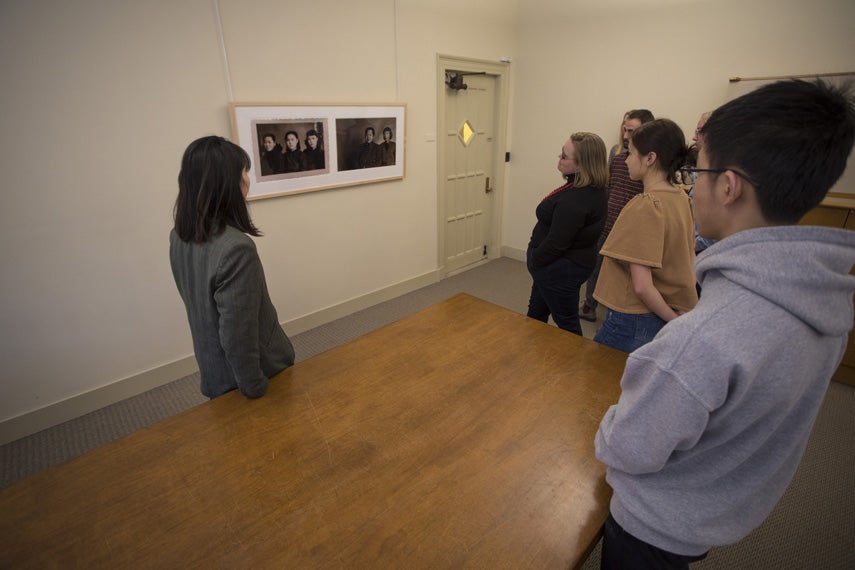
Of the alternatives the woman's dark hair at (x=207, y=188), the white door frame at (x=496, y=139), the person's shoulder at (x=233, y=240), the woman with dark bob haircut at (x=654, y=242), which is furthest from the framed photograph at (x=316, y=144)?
the woman with dark bob haircut at (x=654, y=242)

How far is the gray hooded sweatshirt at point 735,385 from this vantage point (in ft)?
2.02

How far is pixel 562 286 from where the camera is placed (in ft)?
7.25

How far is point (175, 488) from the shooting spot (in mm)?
954

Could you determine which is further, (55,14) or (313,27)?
(313,27)

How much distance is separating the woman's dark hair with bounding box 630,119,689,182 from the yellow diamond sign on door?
3129mm

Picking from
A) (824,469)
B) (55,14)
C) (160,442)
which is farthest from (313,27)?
(824,469)

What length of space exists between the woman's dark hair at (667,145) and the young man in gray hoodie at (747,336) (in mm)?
793

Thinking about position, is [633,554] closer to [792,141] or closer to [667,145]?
[792,141]

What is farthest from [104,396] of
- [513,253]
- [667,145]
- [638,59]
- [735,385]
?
[638,59]

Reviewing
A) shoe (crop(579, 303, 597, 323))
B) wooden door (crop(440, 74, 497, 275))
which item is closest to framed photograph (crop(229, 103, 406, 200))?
wooden door (crop(440, 74, 497, 275))

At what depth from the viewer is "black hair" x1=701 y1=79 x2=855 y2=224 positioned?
636 mm

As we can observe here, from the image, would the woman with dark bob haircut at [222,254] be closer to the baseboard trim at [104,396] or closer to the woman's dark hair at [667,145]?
the woman's dark hair at [667,145]

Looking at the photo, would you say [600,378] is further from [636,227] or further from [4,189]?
[4,189]

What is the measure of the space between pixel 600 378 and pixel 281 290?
2597mm
